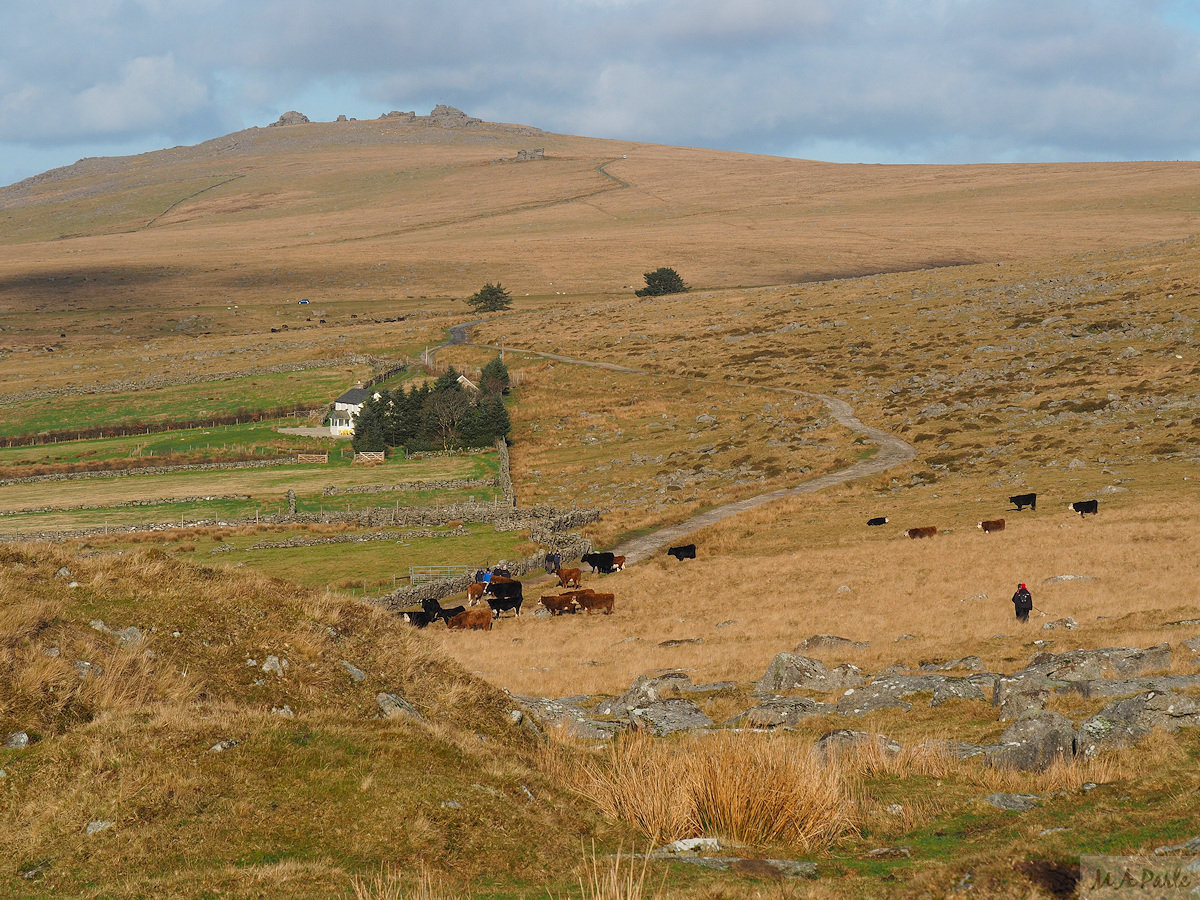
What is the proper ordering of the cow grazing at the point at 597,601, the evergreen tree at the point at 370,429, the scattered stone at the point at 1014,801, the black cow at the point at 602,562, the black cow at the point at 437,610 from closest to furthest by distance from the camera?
the scattered stone at the point at 1014,801
the cow grazing at the point at 597,601
the black cow at the point at 437,610
the black cow at the point at 602,562
the evergreen tree at the point at 370,429

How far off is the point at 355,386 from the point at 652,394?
113 feet

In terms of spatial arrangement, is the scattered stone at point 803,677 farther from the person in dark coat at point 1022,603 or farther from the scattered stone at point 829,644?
the person in dark coat at point 1022,603

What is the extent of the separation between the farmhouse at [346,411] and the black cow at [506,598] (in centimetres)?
5702

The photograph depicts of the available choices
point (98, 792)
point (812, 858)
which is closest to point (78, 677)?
point (98, 792)

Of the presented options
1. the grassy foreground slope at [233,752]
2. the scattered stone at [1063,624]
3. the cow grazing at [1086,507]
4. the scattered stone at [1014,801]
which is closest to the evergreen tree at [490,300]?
the cow grazing at [1086,507]

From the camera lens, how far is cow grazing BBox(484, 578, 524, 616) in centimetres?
3862

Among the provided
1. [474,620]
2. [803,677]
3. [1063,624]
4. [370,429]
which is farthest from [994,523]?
[370,429]

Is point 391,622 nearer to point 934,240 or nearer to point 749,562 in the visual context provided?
point 749,562

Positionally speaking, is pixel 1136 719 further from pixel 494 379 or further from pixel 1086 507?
pixel 494 379

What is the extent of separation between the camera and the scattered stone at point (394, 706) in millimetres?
12906

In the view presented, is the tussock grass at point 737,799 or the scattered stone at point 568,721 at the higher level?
the tussock grass at point 737,799

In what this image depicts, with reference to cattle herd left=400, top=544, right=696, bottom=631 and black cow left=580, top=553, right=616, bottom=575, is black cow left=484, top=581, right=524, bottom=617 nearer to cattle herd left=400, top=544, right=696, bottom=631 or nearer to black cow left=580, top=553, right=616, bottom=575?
cattle herd left=400, top=544, right=696, bottom=631

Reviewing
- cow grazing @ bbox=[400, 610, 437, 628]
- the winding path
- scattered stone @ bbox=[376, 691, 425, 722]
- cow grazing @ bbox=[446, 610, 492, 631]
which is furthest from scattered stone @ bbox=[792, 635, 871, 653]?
the winding path

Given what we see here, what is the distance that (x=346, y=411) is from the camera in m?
95.9
